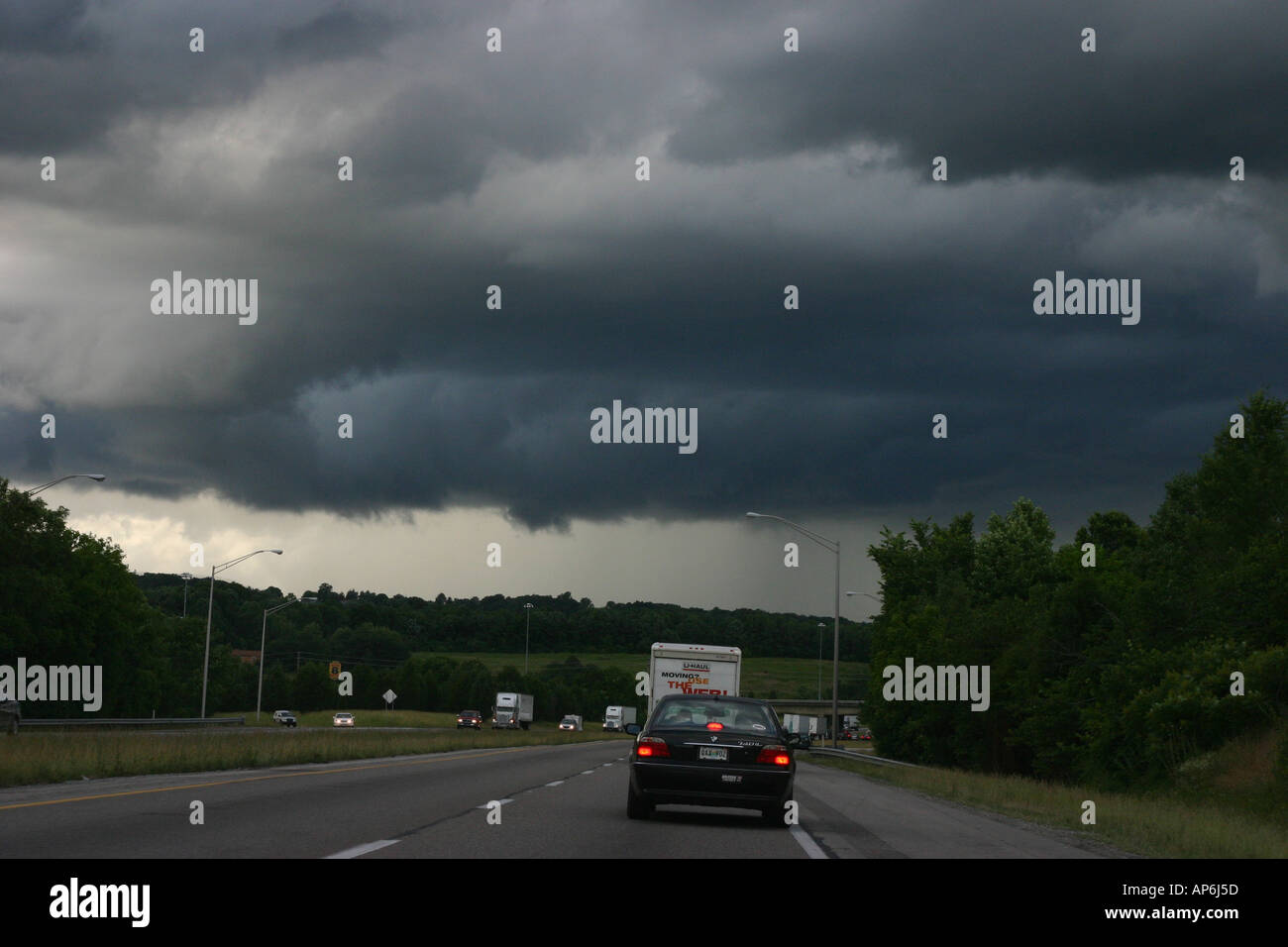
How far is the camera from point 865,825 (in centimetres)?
1839

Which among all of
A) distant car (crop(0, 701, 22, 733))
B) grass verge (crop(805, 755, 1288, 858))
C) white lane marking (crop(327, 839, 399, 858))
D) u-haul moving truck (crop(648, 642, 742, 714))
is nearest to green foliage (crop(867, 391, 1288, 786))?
grass verge (crop(805, 755, 1288, 858))

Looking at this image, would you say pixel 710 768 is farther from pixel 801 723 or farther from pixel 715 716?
pixel 801 723

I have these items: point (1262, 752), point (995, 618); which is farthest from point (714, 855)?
point (995, 618)

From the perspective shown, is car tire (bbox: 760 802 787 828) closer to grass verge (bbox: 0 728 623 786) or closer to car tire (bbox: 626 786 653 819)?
car tire (bbox: 626 786 653 819)

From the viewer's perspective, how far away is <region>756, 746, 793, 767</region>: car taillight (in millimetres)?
17156

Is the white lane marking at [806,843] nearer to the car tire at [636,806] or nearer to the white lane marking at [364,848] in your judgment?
the car tire at [636,806]

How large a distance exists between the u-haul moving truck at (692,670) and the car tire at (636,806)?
18966 mm

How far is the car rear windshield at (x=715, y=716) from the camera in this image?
17.6 meters

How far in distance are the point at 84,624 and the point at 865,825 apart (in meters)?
88.1

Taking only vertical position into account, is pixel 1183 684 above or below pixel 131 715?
above
